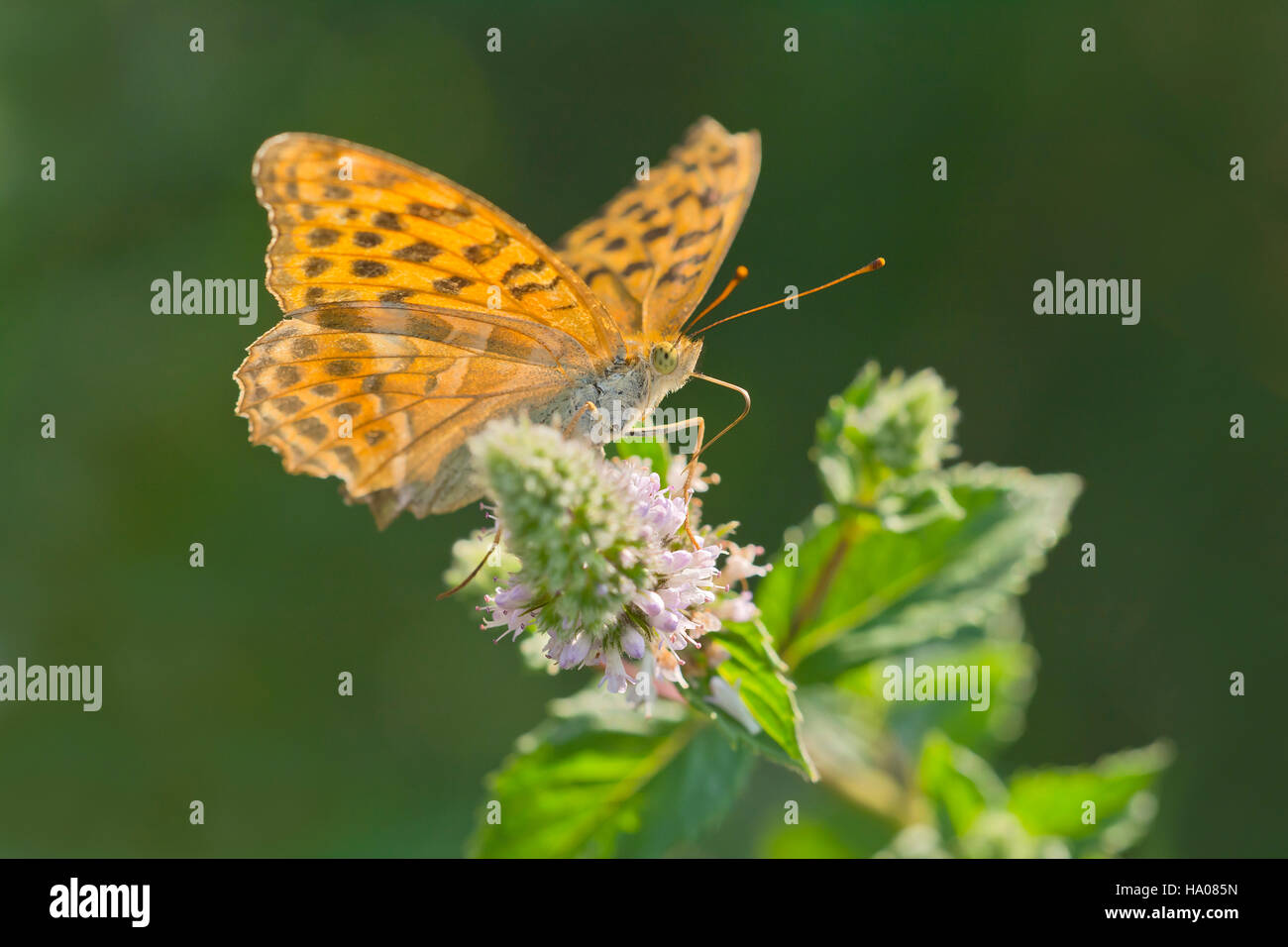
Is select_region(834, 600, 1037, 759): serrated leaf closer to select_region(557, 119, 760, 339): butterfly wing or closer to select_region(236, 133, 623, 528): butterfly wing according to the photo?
select_region(557, 119, 760, 339): butterfly wing

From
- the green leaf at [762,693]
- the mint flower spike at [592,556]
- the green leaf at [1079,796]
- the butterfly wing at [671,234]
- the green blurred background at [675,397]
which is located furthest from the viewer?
the green blurred background at [675,397]

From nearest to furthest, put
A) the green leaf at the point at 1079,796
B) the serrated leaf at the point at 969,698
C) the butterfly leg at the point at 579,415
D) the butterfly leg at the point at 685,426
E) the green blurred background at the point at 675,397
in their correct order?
the butterfly leg at the point at 685,426, the butterfly leg at the point at 579,415, the green leaf at the point at 1079,796, the serrated leaf at the point at 969,698, the green blurred background at the point at 675,397

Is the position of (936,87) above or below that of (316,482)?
above

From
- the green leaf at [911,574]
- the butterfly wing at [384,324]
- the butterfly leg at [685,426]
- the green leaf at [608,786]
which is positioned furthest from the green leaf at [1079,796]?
the butterfly wing at [384,324]

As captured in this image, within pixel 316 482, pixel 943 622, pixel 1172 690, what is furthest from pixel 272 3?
pixel 1172 690

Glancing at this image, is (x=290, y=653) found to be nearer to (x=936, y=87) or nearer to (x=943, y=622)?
(x=943, y=622)

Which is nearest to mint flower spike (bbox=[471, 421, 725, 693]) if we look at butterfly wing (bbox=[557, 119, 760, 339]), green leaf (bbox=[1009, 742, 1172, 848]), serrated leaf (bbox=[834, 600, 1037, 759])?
butterfly wing (bbox=[557, 119, 760, 339])

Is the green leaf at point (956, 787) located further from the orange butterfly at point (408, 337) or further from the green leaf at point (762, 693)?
the orange butterfly at point (408, 337)

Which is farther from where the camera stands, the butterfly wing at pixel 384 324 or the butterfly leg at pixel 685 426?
the butterfly wing at pixel 384 324
